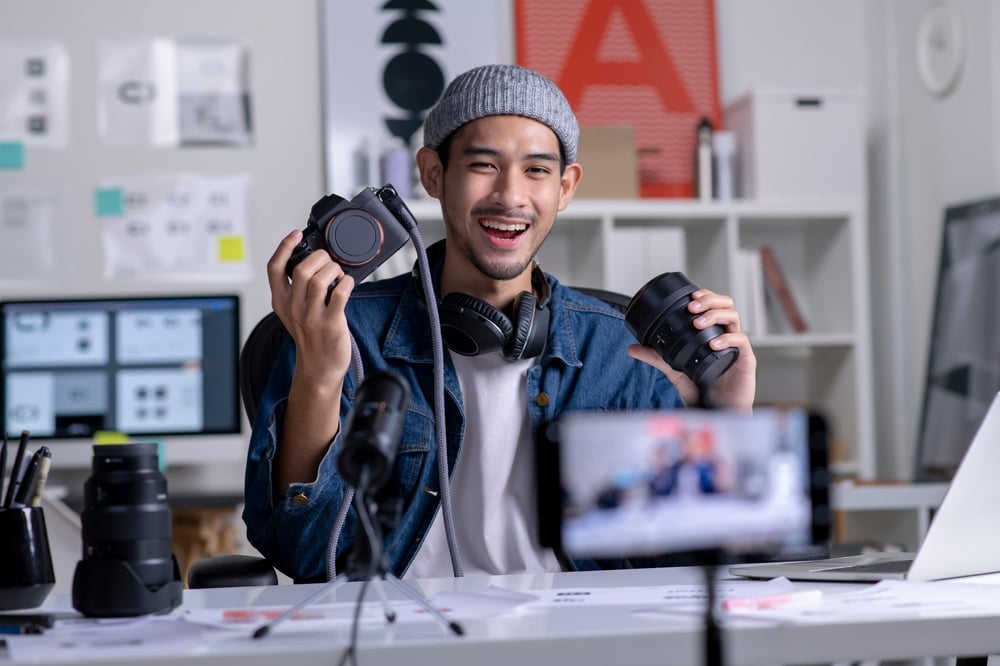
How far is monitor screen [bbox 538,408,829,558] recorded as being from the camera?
1.80 feet

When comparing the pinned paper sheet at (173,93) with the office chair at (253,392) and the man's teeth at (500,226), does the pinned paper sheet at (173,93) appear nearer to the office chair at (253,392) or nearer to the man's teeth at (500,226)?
the office chair at (253,392)

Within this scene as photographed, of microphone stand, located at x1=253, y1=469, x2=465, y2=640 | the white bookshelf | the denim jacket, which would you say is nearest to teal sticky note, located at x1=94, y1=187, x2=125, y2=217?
the white bookshelf

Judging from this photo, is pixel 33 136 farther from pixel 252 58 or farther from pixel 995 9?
pixel 995 9

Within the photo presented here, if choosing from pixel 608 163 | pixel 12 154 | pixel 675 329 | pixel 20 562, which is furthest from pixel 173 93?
pixel 20 562

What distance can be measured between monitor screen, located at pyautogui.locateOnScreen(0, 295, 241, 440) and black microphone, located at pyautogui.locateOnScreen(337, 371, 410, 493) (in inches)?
88.4

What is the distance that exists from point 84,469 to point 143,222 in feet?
2.34

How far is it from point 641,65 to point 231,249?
4.43 feet

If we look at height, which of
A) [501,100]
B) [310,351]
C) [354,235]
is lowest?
[310,351]

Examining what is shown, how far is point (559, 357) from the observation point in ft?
5.01

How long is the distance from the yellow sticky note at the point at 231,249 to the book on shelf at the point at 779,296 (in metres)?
1.51

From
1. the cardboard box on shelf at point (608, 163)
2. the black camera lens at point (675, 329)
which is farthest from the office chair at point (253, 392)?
the cardboard box on shelf at point (608, 163)

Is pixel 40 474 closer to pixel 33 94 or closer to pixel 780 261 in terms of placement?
pixel 33 94

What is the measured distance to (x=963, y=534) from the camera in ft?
3.11

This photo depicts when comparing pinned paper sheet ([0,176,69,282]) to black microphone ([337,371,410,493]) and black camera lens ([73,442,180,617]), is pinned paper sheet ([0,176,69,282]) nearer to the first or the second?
black camera lens ([73,442,180,617])
